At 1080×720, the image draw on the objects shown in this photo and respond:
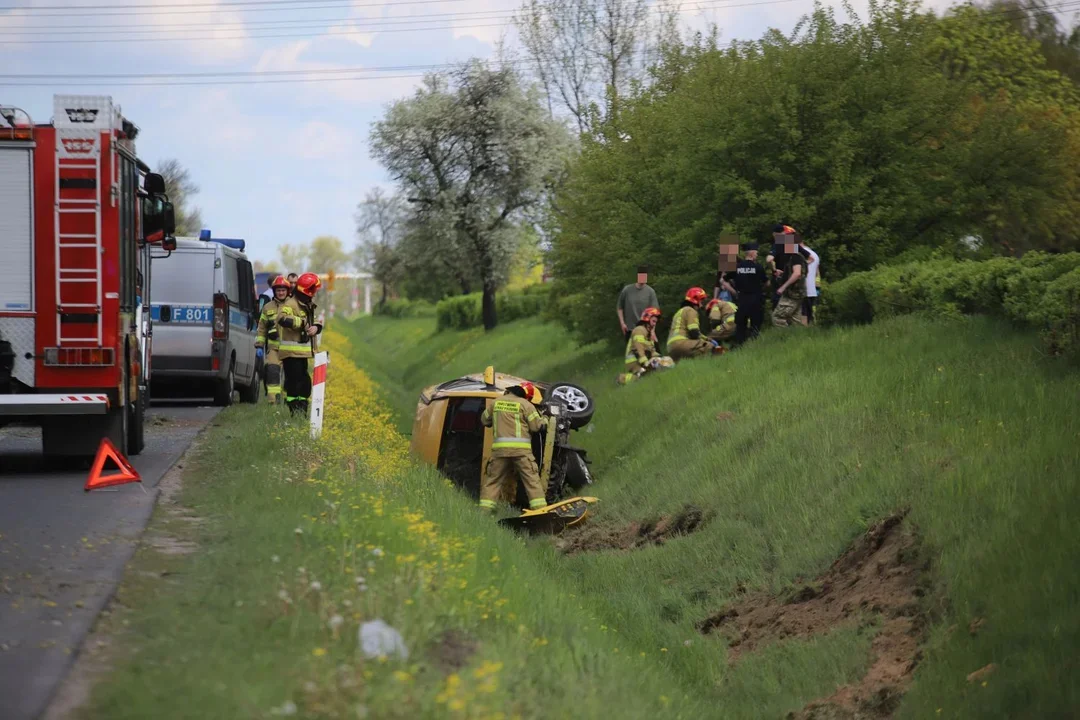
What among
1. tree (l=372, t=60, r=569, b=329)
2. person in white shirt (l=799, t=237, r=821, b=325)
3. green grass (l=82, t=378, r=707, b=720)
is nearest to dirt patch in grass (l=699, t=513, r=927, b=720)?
green grass (l=82, t=378, r=707, b=720)

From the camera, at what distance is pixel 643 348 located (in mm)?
21031

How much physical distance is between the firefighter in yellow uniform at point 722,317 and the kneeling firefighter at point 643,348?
32.2 inches

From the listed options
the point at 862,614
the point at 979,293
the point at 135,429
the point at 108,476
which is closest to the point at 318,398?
the point at 135,429

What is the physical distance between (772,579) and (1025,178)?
1200 centimetres

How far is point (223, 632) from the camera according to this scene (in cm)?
608

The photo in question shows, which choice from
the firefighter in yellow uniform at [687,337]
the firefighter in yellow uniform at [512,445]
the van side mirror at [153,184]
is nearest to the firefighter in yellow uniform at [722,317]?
the firefighter in yellow uniform at [687,337]

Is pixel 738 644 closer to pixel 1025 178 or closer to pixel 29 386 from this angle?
pixel 29 386

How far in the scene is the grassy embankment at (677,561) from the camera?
5.84 meters

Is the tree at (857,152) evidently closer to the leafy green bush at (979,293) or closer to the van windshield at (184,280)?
the leafy green bush at (979,293)

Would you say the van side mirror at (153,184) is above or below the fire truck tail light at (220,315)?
above

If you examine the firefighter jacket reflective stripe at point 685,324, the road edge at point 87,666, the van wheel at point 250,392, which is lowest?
the van wheel at point 250,392

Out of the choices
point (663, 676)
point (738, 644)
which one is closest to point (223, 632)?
point (663, 676)

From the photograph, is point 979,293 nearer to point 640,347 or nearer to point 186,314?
point 640,347

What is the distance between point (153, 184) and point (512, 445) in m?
4.84
